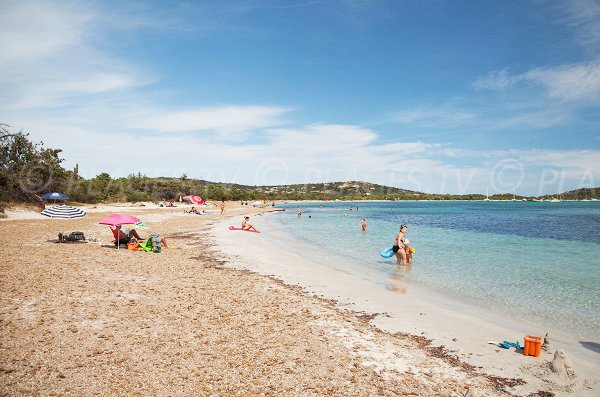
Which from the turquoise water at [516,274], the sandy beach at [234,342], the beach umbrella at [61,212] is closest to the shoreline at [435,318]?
the sandy beach at [234,342]

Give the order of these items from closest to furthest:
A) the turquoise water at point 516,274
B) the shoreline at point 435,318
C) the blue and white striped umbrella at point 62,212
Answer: the shoreline at point 435,318 < the turquoise water at point 516,274 < the blue and white striped umbrella at point 62,212

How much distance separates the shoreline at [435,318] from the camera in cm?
648

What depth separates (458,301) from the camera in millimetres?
11062

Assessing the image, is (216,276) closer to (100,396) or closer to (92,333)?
(92,333)

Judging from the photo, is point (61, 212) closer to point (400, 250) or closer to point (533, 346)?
point (400, 250)

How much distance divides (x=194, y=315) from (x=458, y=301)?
8134 mm

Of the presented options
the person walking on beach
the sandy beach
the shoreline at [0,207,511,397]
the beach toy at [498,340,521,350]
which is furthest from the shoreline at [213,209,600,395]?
the person walking on beach

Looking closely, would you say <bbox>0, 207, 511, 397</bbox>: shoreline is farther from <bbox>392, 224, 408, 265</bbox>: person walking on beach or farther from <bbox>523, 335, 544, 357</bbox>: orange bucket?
<bbox>392, 224, 408, 265</bbox>: person walking on beach

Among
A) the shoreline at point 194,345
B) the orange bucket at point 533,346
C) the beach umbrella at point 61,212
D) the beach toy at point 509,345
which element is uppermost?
the beach umbrella at point 61,212

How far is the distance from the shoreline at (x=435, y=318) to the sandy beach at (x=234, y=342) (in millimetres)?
52

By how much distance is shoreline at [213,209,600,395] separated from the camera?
6477 millimetres

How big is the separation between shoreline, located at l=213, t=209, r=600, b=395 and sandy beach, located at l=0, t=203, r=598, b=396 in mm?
A: 52

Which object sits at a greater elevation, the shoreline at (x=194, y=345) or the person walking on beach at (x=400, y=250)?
the person walking on beach at (x=400, y=250)

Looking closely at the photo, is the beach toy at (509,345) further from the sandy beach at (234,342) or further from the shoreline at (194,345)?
the shoreline at (194,345)
